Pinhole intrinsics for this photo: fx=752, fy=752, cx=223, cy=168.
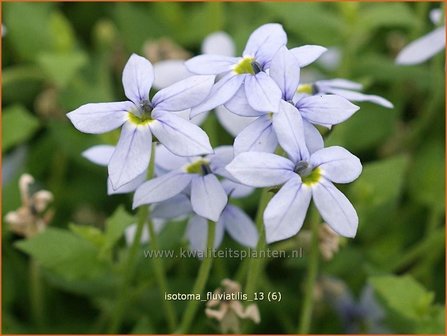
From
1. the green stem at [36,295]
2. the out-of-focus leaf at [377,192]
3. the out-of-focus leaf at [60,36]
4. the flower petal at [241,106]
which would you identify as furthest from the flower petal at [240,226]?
the out-of-focus leaf at [60,36]

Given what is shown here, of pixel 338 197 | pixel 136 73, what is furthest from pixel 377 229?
pixel 136 73

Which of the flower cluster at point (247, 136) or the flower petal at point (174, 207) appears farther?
→ the flower petal at point (174, 207)

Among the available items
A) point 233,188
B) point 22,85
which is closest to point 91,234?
point 233,188

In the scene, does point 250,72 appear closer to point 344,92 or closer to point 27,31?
point 344,92

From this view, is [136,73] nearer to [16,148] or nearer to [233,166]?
[233,166]

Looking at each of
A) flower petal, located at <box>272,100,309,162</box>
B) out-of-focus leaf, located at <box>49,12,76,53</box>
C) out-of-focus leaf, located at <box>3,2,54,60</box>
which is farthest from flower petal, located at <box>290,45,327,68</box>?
out-of-focus leaf, located at <box>3,2,54,60</box>

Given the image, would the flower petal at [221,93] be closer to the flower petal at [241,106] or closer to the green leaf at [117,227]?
the flower petal at [241,106]

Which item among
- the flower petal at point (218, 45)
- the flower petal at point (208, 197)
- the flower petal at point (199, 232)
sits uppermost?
the flower petal at point (218, 45)

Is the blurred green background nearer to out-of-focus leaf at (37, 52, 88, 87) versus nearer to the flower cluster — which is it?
out-of-focus leaf at (37, 52, 88, 87)
